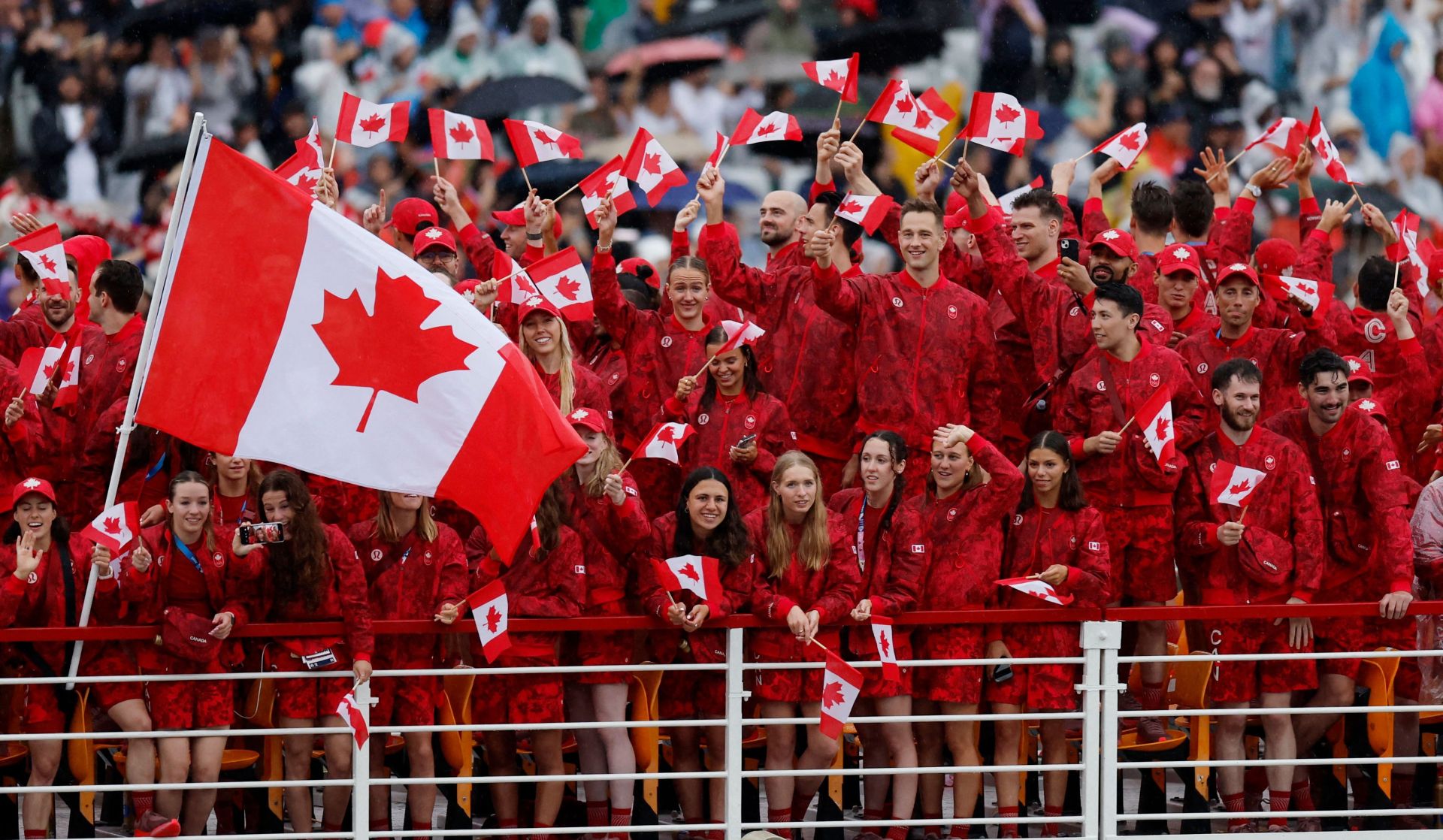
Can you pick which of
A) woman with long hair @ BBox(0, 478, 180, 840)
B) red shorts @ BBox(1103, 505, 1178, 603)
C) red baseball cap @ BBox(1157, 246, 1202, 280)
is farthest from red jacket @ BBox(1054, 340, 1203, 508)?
woman with long hair @ BBox(0, 478, 180, 840)

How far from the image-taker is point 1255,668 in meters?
9.49

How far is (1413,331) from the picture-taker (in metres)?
10.9

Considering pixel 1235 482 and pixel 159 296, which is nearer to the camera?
pixel 159 296

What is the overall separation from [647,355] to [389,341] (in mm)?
2486

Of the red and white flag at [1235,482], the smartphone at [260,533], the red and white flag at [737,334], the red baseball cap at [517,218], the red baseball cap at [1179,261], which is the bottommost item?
the smartphone at [260,533]

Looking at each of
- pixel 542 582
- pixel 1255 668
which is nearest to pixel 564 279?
pixel 542 582

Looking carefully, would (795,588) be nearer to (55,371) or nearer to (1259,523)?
(1259,523)

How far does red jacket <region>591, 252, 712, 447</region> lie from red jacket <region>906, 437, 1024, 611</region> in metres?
1.62

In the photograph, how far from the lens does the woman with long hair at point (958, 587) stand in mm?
9086

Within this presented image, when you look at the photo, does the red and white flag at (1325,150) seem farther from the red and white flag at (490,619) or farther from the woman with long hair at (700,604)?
the red and white flag at (490,619)

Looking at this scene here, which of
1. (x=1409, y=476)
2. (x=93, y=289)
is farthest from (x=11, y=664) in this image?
(x=1409, y=476)

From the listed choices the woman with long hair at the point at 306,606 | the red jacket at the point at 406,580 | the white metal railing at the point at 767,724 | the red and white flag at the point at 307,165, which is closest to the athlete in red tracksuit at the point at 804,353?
the white metal railing at the point at 767,724

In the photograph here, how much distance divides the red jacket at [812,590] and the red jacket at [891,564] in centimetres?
8

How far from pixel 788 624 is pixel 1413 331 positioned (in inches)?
160
